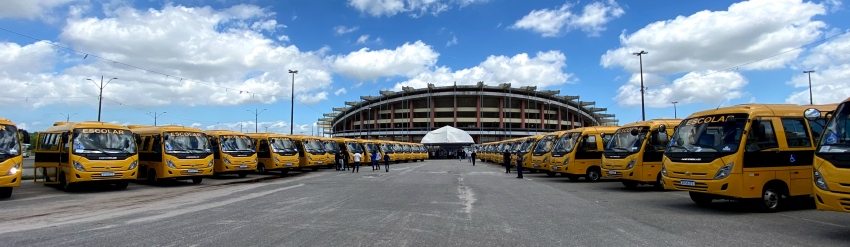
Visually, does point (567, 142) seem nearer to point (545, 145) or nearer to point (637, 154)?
point (545, 145)

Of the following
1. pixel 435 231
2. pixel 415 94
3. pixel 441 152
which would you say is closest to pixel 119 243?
pixel 435 231

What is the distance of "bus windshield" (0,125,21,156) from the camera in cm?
1217

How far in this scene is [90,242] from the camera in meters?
6.32

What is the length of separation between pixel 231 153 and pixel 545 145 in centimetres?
1402

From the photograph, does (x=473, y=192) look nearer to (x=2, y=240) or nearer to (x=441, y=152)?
(x=2, y=240)

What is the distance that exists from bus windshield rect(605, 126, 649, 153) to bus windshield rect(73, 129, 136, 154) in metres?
15.4

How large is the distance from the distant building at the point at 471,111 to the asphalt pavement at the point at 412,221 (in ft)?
228

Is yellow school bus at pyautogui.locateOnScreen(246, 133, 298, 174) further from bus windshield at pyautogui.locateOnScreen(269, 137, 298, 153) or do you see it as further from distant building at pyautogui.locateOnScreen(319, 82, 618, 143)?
distant building at pyautogui.locateOnScreen(319, 82, 618, 143)

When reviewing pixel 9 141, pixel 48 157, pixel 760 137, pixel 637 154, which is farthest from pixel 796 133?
pixel 48 157

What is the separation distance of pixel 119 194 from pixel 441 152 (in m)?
60.4

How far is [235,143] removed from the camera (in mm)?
20891

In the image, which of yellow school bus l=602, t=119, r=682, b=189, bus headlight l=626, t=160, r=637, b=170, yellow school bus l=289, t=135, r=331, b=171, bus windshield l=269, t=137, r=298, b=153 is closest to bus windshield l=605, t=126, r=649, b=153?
yellow school bus l=602, t=119, r=682, b=189

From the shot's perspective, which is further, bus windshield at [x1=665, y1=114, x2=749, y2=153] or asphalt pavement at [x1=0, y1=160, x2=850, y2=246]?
bus windshield at [x1=665, y1=114, x2=749, y2=153]

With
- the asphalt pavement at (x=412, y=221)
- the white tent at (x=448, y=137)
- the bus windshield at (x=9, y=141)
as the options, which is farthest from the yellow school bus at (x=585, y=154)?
the white tent at (x=448, y=137)
